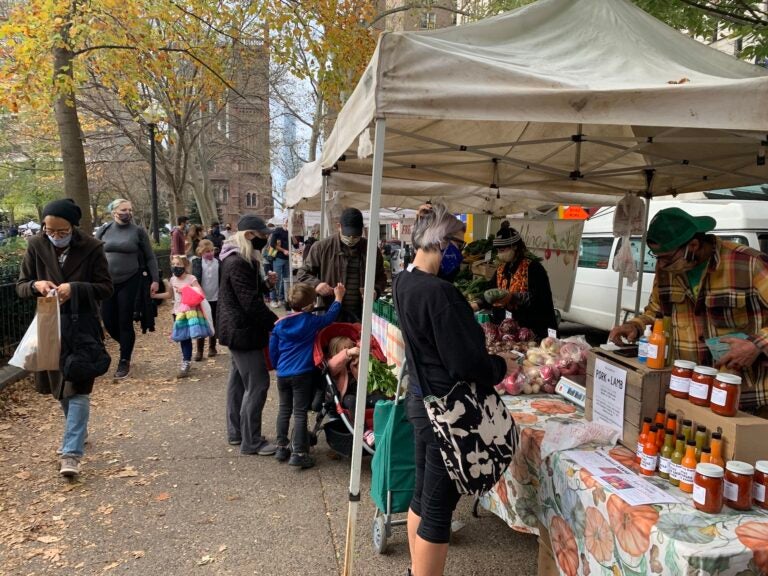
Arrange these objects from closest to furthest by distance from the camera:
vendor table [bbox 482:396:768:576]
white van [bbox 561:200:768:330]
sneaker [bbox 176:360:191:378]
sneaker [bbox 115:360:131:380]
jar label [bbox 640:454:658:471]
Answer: vendor table [bbox 482:396:768:576] → jar label [bbox 640:454:658:471] → sneaker [bbox 115:360:131:380] → sneaker [bbox 176:360:191:378] → white van [bbox 561:200:768:330]

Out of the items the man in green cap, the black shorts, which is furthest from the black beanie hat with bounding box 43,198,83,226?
the man in green cap

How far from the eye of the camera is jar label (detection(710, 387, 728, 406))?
187cm

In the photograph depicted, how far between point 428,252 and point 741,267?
4.95 ft

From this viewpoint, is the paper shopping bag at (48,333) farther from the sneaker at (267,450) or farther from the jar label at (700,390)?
the jar label at (700,390)

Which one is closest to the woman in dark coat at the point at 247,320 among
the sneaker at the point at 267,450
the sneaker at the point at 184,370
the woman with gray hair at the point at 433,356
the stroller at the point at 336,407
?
the sneaker at the point at 267,450

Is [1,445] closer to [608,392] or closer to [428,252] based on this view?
[428,252]

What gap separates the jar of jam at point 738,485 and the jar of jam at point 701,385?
259 millimetres

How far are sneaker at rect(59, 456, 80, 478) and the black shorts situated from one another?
115 inches

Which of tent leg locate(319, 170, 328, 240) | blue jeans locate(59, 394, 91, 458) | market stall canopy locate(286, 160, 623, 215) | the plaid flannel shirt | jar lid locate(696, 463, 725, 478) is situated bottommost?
blue jeans locate(59, 394, 91, 458)

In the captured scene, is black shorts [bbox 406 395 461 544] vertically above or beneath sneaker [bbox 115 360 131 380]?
above

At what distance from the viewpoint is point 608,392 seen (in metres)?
2.41

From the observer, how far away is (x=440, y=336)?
2133mm

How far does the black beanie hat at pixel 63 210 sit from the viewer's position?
12.5 feet

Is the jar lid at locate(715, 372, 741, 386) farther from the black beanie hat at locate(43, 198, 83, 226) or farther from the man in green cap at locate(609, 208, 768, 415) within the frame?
the black beanie hat at locate(43, 198, 83, 226)
